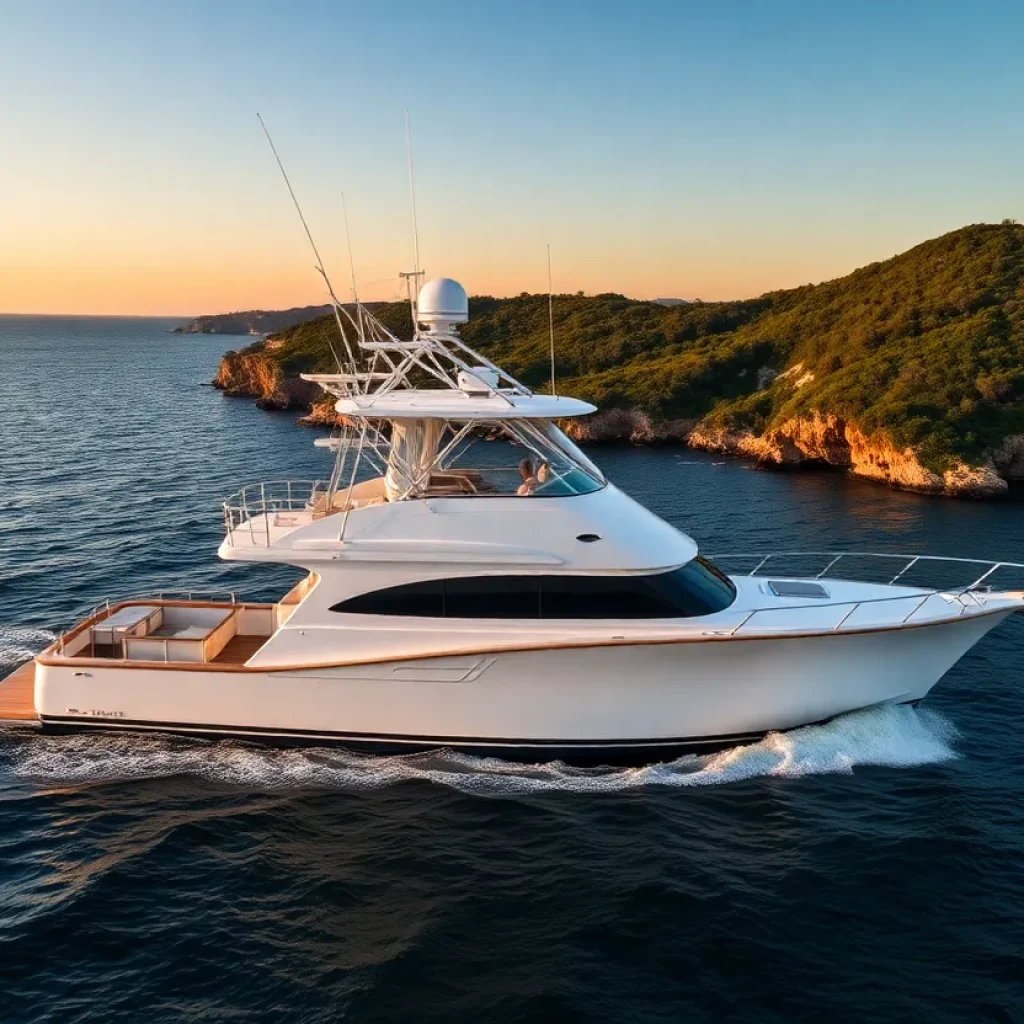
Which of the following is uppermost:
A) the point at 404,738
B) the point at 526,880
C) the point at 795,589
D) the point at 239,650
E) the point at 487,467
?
the point at 487,467

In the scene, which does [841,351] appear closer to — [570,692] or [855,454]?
[855,454]

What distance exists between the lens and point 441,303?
11.9 meters

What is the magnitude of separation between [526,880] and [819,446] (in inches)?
1286

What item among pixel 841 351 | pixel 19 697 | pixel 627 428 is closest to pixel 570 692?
pixel 19 697

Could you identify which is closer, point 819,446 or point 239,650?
point 239,650

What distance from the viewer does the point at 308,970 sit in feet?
25.4

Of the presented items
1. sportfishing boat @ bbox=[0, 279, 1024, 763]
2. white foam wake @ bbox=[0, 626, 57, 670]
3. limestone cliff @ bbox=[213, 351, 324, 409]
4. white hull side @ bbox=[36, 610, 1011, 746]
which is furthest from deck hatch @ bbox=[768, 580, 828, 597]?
limestone cliff @ bbox=[213, 351, 324, 409]

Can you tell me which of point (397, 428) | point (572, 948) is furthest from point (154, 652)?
point (572, 948)

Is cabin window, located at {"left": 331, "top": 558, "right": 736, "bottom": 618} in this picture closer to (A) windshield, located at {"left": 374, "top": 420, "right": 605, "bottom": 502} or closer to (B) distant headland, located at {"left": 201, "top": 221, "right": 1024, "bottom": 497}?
(A) windshield, located at {"left": 374, "top": 420, "right": 605, "bottom": 502}

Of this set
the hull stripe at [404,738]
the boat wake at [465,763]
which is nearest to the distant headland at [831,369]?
the boat wake at [465,763]

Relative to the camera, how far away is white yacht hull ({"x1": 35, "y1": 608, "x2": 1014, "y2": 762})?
1053cm

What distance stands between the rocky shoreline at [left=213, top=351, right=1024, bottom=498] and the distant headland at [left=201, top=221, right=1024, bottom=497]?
7 cm

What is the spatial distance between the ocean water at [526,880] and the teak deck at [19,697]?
0.36 meters

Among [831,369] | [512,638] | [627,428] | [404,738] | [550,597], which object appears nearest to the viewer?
[512,638]
